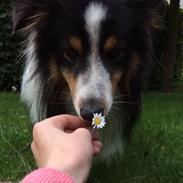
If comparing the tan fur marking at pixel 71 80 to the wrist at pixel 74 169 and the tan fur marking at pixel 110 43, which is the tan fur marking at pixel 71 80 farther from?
the wrist at pixel 74 169

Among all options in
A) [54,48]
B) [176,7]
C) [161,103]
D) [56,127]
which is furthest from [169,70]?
[56,127]

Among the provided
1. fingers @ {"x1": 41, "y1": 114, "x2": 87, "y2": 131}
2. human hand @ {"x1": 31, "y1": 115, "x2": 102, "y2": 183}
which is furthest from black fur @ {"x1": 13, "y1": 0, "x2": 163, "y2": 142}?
human hand @ {"x1": 31, "y1": 115, "x2": 102, "y2": 183}

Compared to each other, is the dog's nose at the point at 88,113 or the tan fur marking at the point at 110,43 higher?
the tan fur marking at the point at 110,43

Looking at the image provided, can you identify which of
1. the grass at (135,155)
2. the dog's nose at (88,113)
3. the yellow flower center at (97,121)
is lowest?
the grass at (135,155)

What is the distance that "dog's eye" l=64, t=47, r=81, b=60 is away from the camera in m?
3.02

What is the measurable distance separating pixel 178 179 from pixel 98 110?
47.3 inches

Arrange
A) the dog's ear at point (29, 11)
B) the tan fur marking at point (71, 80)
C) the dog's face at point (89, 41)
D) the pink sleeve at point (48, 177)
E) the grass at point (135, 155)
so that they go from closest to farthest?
the pink sleeve at point (48, 177)
the dog's face at point (89, 41)
the tan fur marking at point (71, 80)
the dog's ear at point (29, 11)
the grass at point (135, 155)

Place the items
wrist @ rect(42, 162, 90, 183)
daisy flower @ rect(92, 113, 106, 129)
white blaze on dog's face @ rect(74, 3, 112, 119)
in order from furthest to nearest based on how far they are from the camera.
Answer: white blaze on dog's face @ rect(74, 3, 112, 119) → daisy flower @ rect(92, 113, 106, 129) → wrist @ rect(42, 162, 90, 183)

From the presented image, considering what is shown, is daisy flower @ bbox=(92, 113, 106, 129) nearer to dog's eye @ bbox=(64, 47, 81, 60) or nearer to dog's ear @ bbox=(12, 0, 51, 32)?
dog's eye @ bbox=(64, 47, 81, 60)

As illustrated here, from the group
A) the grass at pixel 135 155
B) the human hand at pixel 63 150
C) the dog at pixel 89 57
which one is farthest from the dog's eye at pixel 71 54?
the human hand at pixel 63 150

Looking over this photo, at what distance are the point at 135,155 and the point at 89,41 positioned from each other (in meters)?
1.45

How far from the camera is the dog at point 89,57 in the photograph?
2.92 m

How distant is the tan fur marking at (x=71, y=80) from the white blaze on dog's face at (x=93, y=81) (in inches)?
2.8

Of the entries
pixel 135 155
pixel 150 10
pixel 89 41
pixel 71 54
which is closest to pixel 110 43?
pixel 89 41
